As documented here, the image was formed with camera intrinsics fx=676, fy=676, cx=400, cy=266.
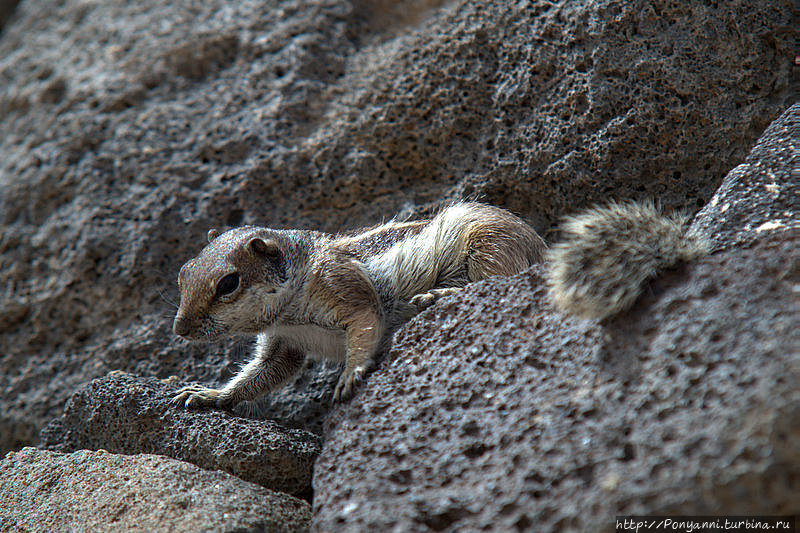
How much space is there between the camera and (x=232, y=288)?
122 inches

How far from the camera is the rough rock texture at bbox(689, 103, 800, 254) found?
2.48 meters

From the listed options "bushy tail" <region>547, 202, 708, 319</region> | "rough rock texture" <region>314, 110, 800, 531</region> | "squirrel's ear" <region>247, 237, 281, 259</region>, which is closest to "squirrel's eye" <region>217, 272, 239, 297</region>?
"squirrel's ear" <region>247, 237, 281, 259</region>

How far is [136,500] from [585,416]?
1802mm

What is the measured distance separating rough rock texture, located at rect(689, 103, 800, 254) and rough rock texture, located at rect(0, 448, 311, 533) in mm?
1990

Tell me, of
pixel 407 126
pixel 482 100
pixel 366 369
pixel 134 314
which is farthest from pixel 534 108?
pixel 134 314

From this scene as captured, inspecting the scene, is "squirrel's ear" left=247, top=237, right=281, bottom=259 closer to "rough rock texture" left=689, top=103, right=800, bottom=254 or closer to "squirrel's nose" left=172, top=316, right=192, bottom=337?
"squirrel's nose" left=172, top=316, right=192, bottom=337

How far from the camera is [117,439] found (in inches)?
131

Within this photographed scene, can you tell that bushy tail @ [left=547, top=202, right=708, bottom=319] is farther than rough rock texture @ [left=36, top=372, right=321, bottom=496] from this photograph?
No

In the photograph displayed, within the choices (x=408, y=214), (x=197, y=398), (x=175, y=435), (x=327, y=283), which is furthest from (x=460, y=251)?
(x=175, y=435)

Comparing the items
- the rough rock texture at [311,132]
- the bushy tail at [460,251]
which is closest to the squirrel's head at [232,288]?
the bushy tail at [460,251]

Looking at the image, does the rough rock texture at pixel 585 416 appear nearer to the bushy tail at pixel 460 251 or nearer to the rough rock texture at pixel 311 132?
the bushy tail at pixel 460 251

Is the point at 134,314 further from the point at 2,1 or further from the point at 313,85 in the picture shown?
the point at 2,1

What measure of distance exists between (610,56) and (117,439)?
3206 mm

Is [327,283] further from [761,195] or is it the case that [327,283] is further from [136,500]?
[761,195]
